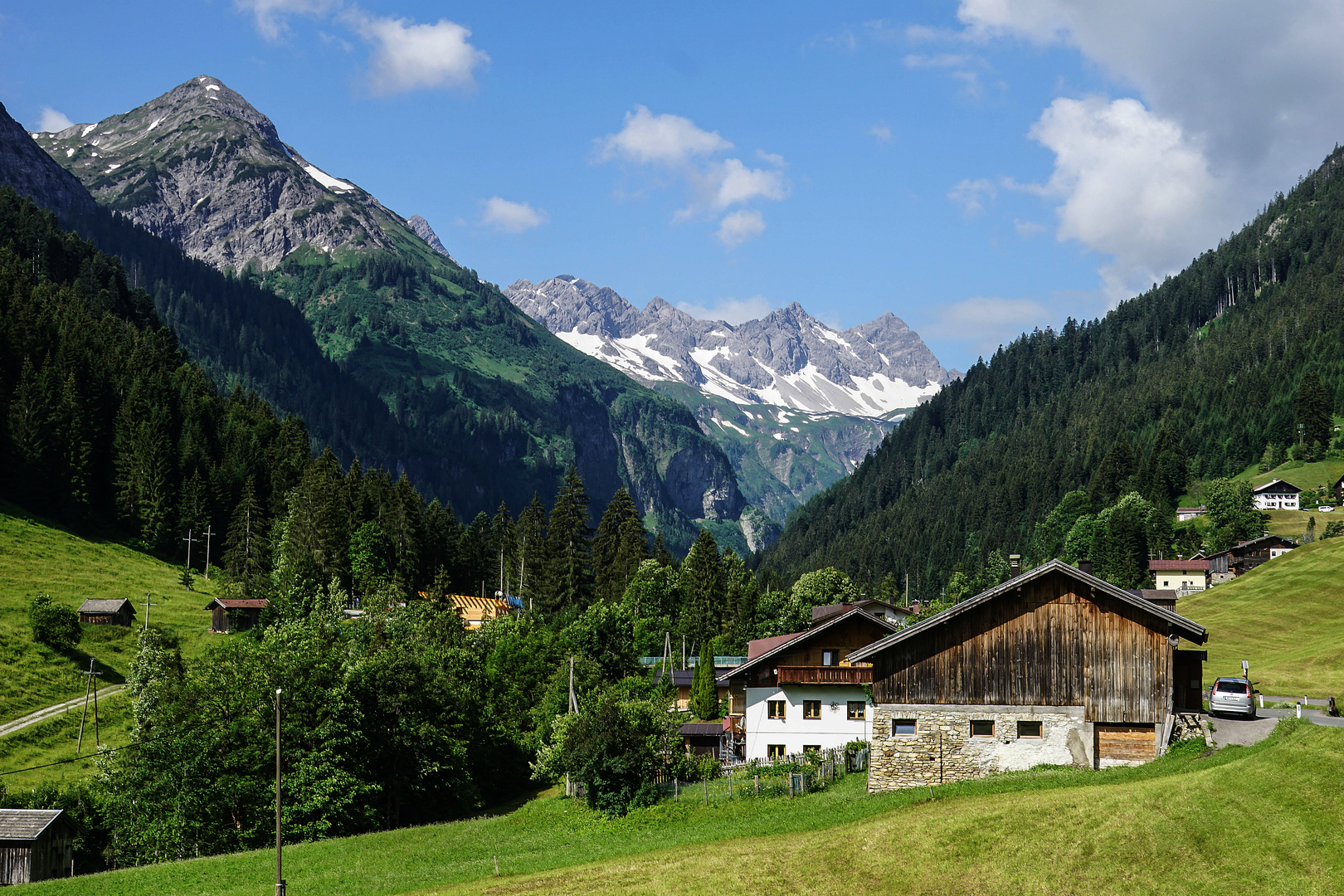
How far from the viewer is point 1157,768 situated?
35.7 meters

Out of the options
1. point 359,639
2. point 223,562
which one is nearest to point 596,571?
point 223,562

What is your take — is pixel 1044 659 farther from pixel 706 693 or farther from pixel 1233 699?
pixel 706 693

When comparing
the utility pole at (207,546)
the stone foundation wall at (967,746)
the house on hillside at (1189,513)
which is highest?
the house on hillside at (1189,513)

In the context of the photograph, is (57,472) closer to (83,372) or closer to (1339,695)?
(83,372)

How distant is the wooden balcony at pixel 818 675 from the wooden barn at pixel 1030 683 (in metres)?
16.7

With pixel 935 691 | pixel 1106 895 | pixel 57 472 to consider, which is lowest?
pixel 1106 895

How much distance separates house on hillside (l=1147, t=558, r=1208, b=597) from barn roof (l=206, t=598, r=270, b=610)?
418 ft

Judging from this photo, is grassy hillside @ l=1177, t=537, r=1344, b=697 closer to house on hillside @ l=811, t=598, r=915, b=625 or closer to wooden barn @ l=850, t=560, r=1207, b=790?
house on hillside @ l=811, t=598, r=915, b=625

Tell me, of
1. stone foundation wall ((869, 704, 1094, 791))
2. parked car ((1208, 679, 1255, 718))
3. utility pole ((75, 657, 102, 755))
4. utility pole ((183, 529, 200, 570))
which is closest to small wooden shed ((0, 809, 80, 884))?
utility pole ((75, 657, 102, 755))

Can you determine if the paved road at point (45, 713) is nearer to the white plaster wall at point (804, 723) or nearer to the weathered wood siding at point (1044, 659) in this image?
the white plaster wall at point (804, 723)

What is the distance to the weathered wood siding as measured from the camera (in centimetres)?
3919

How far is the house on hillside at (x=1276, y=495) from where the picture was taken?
7338 inches

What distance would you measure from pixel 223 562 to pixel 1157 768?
115839 millimetres

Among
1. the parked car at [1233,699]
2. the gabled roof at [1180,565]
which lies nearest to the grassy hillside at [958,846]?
the parked car at [1233,699]
